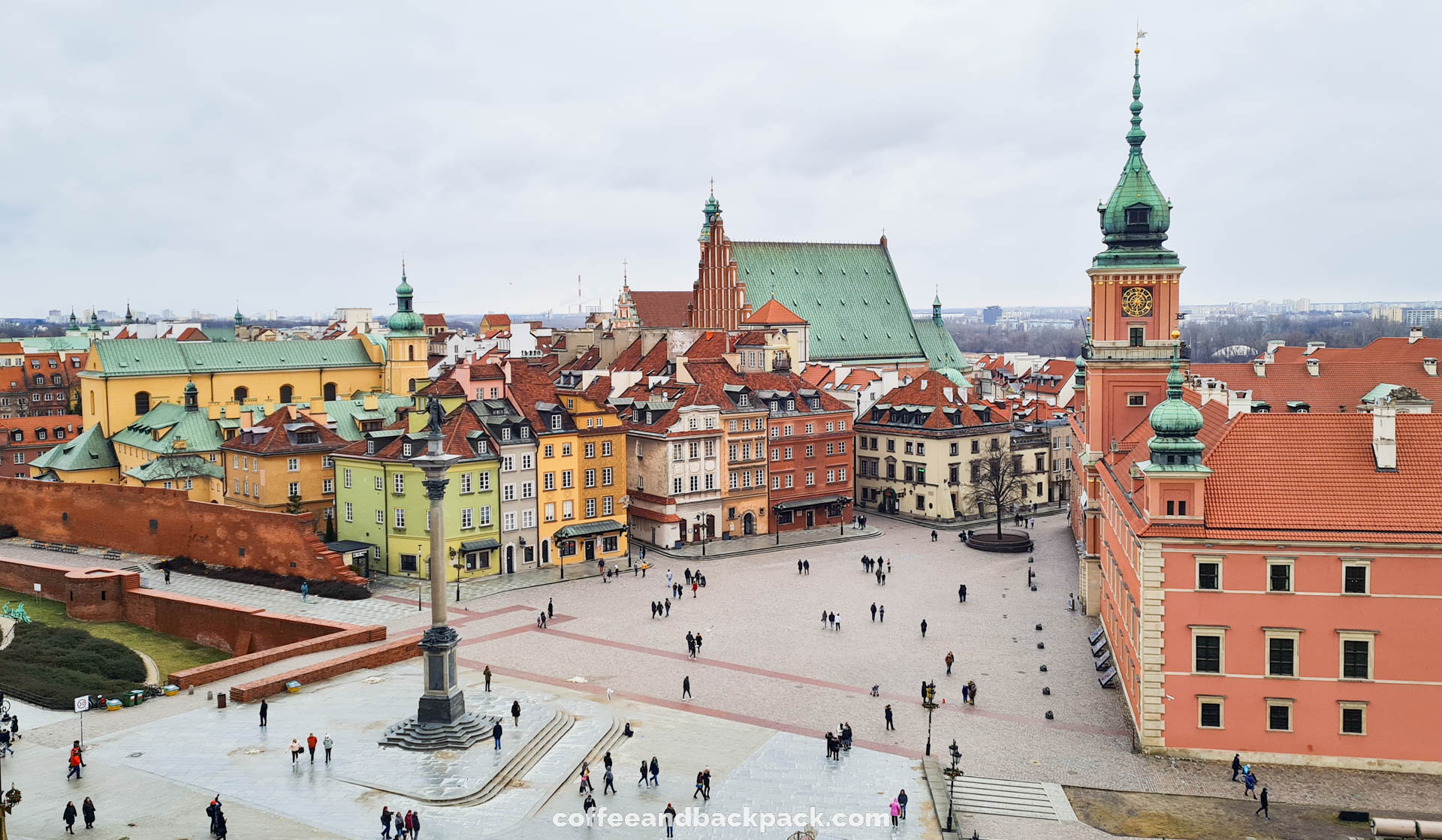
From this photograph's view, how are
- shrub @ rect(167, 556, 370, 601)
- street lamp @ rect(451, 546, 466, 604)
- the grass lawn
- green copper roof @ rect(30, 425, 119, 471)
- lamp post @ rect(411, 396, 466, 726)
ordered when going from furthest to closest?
1. green copper roof @ rect(30, 425, 119, 471)
2. street lamp @ rect(451, 546, 466, 604)
3. shrub @ rect(167, 556, 370, 601)
4. the grass lawn
5. lamp post @ rect(411, 396, 466, 726)

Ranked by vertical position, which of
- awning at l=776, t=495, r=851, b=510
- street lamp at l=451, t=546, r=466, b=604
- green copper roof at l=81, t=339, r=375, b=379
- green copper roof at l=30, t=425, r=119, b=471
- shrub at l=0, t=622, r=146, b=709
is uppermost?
green copper roof at l=81, t=339, r=375, b=379

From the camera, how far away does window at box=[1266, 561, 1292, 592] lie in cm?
3594

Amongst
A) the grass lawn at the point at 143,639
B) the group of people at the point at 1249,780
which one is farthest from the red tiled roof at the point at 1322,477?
the grass lawn at the point at 143,639

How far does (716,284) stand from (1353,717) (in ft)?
247

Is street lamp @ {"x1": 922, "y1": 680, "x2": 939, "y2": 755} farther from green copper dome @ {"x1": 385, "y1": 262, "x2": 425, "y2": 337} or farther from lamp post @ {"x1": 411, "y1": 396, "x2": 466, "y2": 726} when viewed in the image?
green copper dome @ {"x1": 385, "y1": 262, "x2": 425, "y2": 337}

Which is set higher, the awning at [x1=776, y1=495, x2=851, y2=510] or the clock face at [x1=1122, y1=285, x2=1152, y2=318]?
the clock face at [x1=1122, y1=285, x2=1152, y2=318]

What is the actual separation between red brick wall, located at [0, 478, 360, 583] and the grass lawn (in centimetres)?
745

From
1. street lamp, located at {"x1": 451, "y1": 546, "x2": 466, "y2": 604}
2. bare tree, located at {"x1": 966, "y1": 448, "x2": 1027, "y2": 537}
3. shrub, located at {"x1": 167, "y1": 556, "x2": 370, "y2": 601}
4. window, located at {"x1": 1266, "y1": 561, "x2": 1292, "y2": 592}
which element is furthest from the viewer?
bare tree, located at {"x1": 966, "y1": 448, "x2": 1027, "y2": 537}

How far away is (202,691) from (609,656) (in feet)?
48.2

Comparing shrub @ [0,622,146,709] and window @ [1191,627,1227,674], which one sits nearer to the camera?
window @ [1191,627,1227,674]

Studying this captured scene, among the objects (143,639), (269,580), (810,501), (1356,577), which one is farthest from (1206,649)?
(810,501)

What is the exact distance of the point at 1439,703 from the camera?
116 ft

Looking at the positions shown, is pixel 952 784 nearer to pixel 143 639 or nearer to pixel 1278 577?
pixel 1278 577

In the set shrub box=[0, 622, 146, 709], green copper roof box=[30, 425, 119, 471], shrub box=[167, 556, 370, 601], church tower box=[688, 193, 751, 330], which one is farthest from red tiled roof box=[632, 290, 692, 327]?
shrub box=[0, 622, 146, 709]
